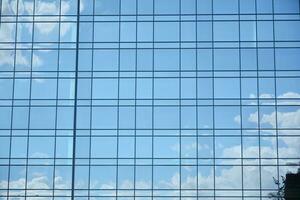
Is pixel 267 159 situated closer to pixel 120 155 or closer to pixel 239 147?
pixel 239 147

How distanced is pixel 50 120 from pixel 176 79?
7.91 metres

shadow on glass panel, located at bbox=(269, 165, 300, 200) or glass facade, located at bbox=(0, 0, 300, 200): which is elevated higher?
glass facade, located at bbox=(0, 0, 300, 200)

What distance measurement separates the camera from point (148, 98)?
1624 inches

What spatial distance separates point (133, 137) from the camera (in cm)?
4075

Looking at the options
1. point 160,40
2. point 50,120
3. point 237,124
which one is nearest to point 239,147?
point 237,124

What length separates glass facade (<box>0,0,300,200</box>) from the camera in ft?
132

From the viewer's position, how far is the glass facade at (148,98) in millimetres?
40344

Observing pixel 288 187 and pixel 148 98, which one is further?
pixel 148 98

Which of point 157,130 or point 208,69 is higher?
point 208,69

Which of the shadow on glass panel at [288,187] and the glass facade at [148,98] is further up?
the glass facade at [148,98]

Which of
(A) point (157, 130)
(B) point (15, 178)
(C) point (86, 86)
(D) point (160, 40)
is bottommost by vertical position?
(B) point (15, 178)

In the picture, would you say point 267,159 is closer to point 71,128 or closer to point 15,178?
point 71,128

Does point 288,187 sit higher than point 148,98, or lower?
lower

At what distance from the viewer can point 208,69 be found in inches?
1638
